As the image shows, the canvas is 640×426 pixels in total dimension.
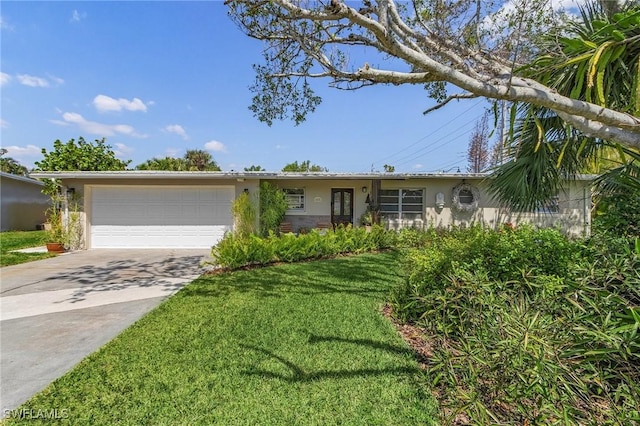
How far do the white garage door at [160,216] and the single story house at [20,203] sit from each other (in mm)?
8715

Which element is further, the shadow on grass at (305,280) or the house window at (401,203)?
the house window at (401,203)

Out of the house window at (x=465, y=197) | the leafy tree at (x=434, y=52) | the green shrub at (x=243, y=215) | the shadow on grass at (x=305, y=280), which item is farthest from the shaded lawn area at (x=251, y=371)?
the house window at (x=465, y=197)

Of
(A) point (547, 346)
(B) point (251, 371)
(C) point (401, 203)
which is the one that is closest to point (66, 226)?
(B) point (251, 371)

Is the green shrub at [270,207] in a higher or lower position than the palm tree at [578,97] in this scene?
lower

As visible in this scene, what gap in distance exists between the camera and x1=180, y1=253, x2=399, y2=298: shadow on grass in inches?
231

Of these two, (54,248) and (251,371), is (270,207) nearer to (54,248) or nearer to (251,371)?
(54,248)

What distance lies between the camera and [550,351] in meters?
2.16

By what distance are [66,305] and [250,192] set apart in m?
7.16

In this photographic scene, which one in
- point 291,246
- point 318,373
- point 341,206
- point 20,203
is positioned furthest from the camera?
point 20,203

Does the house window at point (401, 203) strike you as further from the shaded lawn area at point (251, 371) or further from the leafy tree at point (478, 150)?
the leafy tree at point (478, 150)

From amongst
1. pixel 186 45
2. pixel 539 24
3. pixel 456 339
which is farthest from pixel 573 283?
pixel 186 45

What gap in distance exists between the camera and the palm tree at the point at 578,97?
2592 mm

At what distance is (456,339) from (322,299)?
250 cm

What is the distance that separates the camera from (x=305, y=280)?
6680mm
